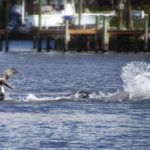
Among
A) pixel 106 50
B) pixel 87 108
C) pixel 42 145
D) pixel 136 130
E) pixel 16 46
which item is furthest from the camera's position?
pixel 16 46

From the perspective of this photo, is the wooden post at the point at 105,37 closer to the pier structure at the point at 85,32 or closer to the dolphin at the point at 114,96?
the pier structure at the point at 85,32

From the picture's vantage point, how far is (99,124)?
3509 cm

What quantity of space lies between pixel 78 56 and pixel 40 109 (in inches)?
1985

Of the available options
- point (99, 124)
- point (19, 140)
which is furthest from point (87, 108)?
point (19, 140)

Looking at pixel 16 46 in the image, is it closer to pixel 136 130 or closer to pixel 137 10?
pixel 137 10

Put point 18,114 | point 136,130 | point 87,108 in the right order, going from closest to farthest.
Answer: point 136,130
point 18,114
point 87,108

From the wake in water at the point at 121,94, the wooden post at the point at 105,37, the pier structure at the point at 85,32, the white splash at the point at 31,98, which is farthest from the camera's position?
the pier structure at the point at 85,32

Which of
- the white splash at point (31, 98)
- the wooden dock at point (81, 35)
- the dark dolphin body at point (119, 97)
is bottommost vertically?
the wooden dock at point (81, 35)

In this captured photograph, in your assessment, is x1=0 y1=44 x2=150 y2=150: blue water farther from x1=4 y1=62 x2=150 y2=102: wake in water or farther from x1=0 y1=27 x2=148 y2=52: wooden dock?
x1=0 y1=27 x2=148 y2=52: wooden dock

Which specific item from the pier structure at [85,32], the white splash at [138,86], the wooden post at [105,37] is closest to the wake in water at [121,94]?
the white splash at [138,86]

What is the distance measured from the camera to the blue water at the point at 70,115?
31000mm

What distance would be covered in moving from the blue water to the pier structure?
25.0 metres

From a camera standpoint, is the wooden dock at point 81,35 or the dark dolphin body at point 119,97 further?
the wooden dock at point 81,35

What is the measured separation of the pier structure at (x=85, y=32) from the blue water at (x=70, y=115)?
24957 mm
